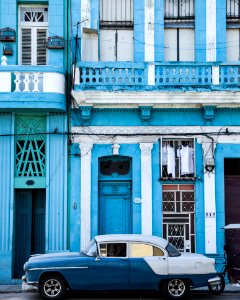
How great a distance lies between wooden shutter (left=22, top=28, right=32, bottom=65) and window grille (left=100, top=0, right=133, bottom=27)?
2.13 m

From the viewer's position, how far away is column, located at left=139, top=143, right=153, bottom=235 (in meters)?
17.9

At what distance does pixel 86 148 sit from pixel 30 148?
5.11 feet

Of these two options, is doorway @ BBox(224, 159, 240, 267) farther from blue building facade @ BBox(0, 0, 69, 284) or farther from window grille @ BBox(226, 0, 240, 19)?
blue building facade @ BBox(0, 0, 69, 284)

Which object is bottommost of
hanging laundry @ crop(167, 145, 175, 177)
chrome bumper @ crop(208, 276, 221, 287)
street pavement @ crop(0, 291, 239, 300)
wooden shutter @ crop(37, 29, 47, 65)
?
street pavement @ crop(0, 291, 239, 300)

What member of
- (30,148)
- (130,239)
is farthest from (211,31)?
(130,239)

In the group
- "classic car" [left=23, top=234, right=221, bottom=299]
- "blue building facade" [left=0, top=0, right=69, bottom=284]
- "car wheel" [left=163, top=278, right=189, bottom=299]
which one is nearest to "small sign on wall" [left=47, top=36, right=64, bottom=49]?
"blue building facade" [left=0, top=0, right=69, bottom=284]

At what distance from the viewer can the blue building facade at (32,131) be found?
17609 millimetres

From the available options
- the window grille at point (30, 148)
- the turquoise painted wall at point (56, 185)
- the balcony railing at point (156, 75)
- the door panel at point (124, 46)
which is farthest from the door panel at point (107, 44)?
the window grille at point (30, 148)

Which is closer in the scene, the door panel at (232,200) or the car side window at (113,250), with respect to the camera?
the car side window at (113,250)

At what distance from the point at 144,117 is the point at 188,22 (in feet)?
10.3

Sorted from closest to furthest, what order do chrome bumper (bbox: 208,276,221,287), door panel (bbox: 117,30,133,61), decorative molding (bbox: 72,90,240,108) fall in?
chrome bumper (bbox: 208,276,221,287) → decorative molding (bbox: 72,90,240,108) → door panel (bbox: 117,30,133,61)

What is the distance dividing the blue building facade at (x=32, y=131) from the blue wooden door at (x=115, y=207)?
1115mm

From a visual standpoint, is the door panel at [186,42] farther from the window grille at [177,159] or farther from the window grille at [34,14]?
the window grille at [34,14]

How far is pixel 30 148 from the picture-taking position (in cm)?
1827
